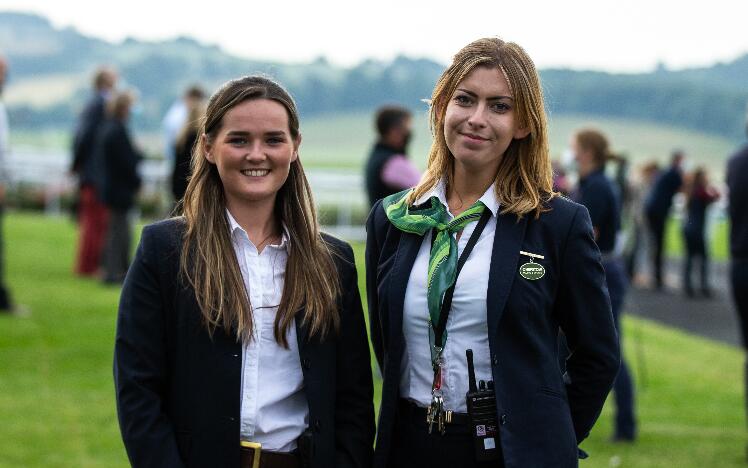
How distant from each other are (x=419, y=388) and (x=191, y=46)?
8786cm

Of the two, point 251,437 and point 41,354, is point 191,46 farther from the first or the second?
point 251,437

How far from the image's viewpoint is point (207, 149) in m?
3.48

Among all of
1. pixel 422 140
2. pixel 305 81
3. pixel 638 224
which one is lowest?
pixel 422 140

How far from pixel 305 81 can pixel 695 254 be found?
64.1 meters

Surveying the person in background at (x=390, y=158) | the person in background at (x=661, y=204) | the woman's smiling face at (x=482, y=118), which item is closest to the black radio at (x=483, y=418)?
the woman's smiling face at (x=482, y=118)

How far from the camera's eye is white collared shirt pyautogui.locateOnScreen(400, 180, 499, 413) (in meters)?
3.29

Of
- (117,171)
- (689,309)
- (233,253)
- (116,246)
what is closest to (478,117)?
(233,253)

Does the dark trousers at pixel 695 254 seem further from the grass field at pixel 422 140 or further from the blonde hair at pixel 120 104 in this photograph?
the blonde hair at pixel 120 104

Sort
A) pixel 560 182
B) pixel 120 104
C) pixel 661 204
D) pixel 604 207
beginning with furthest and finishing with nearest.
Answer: pixel 661 204 → pixel 120 104 → pixel 560 182 → pixel 604 207

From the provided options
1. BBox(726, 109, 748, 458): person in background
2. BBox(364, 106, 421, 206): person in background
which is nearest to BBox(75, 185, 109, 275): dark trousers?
BBox(364, 106, 421, 206): person in background

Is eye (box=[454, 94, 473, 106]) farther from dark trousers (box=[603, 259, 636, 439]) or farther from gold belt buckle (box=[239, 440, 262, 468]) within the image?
dark trousers (box=[603, 259, 636, 439])

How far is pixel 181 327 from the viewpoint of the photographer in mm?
3258

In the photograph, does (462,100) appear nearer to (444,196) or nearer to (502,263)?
(444,196)

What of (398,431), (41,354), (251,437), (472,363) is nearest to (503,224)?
(472,363)
